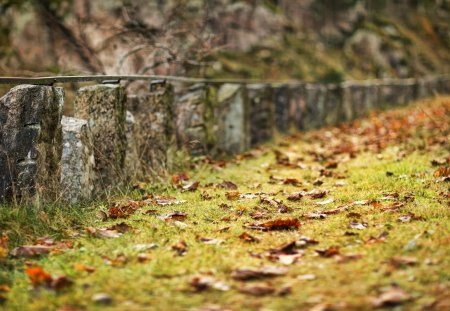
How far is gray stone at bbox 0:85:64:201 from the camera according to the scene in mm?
4168

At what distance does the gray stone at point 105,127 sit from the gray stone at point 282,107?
5.90 metres

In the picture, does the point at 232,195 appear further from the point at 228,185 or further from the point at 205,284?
the point at 205,284

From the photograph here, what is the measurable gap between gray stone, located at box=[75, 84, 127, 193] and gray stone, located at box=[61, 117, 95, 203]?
0.26m

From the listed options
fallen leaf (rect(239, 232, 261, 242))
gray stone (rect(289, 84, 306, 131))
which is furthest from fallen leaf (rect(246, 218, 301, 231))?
gray stone (rect(289, 84, 306, 131))

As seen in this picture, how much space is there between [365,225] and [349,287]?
120 centimetres

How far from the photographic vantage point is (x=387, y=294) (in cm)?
265

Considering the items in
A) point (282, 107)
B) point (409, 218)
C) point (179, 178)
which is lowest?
point (409, 218)

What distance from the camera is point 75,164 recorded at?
15.4 feet

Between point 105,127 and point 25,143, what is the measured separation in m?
1.14

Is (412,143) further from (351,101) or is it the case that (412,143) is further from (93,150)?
(351,101)

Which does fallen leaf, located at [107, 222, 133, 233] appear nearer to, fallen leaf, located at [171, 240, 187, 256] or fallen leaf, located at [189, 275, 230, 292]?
fallen leaf, located at [171, 240, 187, 256]

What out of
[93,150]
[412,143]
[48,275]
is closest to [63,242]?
[48,275]

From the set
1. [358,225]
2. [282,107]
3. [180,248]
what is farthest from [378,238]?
[282,107]

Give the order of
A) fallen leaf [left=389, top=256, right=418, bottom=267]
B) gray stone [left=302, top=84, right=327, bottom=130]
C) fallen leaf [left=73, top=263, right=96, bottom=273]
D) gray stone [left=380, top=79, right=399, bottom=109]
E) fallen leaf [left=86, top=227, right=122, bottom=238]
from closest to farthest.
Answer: fallen leaf [left=389, top=256, right=418, bottom=267] → fallen leaf [left=73, top=263, right=96, bottom=273] → fallen leaf [left=86, top=227, right=122, bottom=238] → gray stone [left=302, top=84, right=327, bottom=130] → gray stone [left=380, top=79, right=399, bottom=109]
